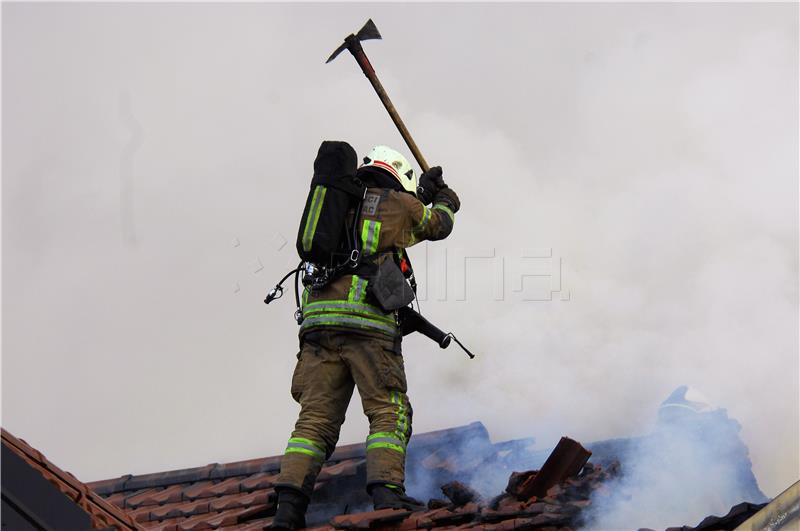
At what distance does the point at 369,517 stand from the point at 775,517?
2.31 meters

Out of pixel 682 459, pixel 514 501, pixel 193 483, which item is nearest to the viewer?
pixel 514 501

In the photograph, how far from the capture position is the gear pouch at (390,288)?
24.1ft

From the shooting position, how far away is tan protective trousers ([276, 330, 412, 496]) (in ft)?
23.6

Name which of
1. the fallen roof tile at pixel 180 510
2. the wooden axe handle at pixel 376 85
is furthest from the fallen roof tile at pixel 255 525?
the wooden axe handle at pixel 376 85

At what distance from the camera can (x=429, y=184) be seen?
26.0 feet

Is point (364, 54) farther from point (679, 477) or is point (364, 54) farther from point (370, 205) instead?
point (679, 477)

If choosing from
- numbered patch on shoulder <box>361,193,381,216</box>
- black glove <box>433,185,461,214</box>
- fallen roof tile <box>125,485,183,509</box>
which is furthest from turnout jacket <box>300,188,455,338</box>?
fallen roof tile <box>125,485,183,509</box>

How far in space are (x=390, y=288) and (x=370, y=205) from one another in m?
0.53

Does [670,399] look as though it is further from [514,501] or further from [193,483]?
[193,483]

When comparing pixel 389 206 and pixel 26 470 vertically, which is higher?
pixel 389 206

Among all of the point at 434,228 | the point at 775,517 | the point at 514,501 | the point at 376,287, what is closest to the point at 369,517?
the point at 514,501

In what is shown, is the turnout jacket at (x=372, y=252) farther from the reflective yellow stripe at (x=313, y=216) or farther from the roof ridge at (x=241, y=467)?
the roof ridge at (x=241, y=467)

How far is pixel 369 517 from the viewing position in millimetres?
6820

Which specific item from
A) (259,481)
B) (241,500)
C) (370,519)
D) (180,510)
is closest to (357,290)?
(370,519)
